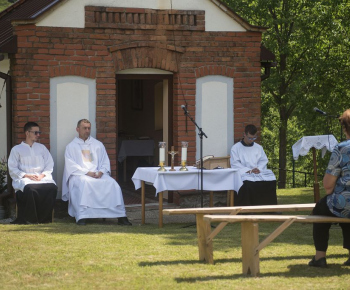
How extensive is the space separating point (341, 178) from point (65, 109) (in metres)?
6.15

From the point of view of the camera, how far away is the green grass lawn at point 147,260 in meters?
7.28

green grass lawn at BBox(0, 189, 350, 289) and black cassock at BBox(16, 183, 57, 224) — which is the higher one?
black cassock at BBox(16, 183, 57, 224)

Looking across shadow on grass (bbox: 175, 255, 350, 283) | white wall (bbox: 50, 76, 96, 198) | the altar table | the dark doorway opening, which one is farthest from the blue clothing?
the dark doorway opening

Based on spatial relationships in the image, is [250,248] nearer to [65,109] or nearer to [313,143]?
[313,143]

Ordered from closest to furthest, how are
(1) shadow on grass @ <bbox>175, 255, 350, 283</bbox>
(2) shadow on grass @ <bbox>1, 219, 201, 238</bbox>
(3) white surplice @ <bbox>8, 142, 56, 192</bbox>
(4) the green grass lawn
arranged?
(4) the green grass lawn
(1) shadow on grass @ <bbox>175, 255, 350, 283</bbox>
(2) shadow on grass @ <bbox>1, 219, 201, 238</bbox>
(3) white surplice @ <bbox>8, 142, 56, 192</bbox>

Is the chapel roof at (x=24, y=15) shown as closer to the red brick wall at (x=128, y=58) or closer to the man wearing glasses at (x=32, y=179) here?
the red brick wall at (x=128, y=58)

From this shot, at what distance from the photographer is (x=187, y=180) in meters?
11.7

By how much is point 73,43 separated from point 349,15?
1058cm

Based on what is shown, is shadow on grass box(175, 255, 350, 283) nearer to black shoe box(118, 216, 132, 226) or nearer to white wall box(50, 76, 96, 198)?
black shoe box(118, 216, 132, 226)

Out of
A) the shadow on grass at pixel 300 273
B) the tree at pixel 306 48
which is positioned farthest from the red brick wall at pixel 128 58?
the tree at pixel 306 48

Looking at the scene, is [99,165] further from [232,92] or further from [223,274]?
[223,274]

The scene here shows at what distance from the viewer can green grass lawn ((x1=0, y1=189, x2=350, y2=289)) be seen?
7.28 m

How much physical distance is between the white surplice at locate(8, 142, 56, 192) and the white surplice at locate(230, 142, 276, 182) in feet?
10.1

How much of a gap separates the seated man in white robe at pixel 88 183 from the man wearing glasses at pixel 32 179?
308 millimetres
